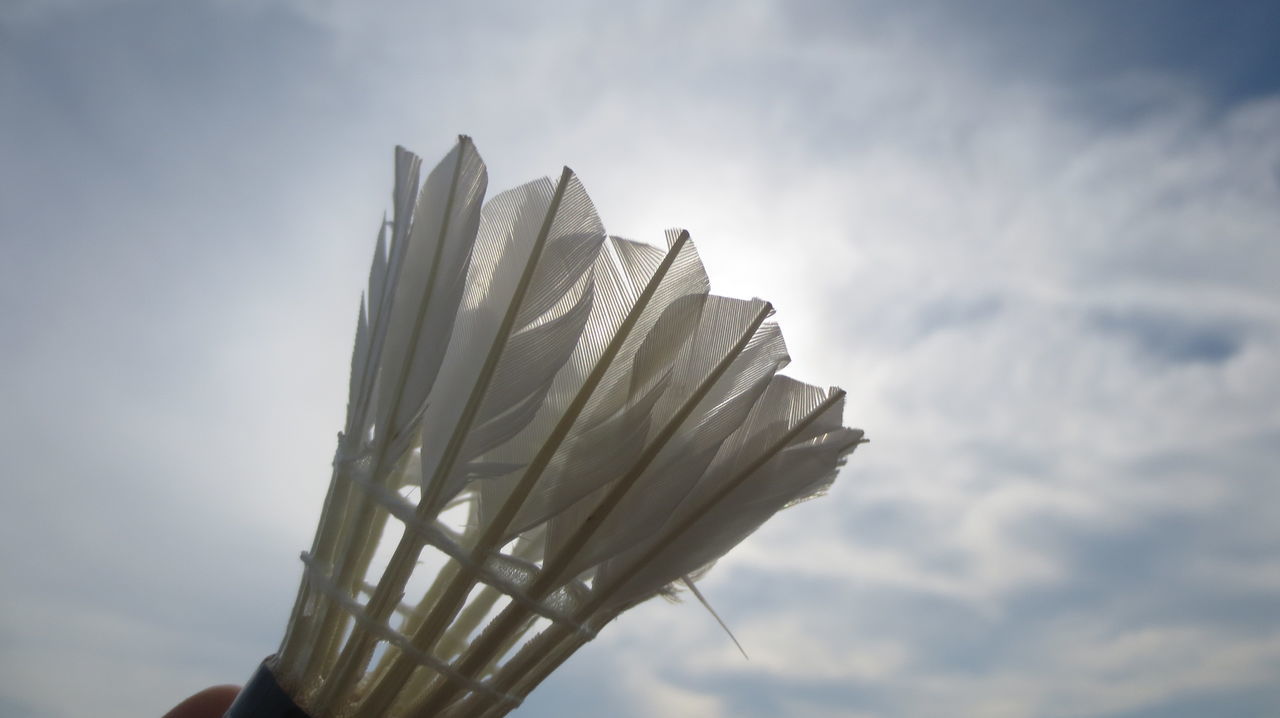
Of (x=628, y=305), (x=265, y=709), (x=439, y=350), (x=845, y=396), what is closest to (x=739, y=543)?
(x=845, y=396)

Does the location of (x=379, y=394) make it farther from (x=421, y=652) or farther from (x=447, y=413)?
(x=421, y=652)

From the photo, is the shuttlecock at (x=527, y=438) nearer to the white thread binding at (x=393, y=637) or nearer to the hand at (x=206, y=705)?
the white thread binding at (x=393, y=637)

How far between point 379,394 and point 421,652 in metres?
0.29

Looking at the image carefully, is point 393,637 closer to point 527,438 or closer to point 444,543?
point 444,543

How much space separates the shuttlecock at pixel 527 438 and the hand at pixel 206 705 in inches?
22.6

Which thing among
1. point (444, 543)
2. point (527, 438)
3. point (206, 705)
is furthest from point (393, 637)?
point (206, 705)

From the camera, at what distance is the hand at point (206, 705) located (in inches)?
55.2

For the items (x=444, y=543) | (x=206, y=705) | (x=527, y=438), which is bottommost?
(x=206, y=705)

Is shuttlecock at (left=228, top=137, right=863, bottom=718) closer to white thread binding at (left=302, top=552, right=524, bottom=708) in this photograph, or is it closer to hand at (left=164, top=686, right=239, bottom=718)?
white thread binding at (left=302, top=552, right=524, bottom=708)

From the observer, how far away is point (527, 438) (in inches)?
35.9

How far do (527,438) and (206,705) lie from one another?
959 millimetres

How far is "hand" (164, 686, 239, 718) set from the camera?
4.60ft

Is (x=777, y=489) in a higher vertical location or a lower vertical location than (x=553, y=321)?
lower

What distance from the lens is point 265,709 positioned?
2.95 feet
